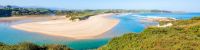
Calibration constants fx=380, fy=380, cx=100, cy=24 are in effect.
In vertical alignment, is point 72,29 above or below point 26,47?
below

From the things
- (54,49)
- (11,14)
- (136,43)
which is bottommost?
(11,14)

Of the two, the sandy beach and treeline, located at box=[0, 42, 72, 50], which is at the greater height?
treeline, located at box=[0, 42, 72, 50]

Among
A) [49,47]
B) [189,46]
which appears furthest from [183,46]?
[49,47]

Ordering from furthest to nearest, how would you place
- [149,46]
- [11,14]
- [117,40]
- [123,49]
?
[11,14]
[117,40]
[123,49]
[149,46]

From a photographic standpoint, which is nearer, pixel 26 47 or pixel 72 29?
pixel 26 47

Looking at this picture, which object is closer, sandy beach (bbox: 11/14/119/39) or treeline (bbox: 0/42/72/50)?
treeline (bbox: 0/42/72/50)

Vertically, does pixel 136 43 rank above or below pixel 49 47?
above

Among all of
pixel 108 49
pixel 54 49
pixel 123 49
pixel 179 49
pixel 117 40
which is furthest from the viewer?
pixel 54 49

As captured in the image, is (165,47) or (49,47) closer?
(165,47)

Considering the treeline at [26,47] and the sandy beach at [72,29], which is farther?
the sandy beach at [72,29]

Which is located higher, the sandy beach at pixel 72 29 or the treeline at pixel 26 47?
the treeline at pixel 26 47

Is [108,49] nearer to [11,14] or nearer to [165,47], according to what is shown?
[165,47]
